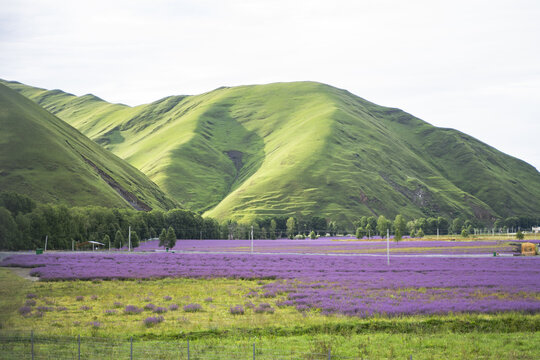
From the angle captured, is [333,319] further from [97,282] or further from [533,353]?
[97,282]

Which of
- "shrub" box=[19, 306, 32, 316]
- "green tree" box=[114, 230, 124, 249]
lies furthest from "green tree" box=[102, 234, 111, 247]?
"shrub" box=[19, 306, 32, 316]

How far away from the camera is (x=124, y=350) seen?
24.2 meters

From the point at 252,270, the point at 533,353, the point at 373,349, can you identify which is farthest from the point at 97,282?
the point at 533,353

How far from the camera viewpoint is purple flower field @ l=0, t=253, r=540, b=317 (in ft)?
117

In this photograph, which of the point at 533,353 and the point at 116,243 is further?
the point at 116,243

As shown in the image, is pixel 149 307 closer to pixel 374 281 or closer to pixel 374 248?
pixel 374 281

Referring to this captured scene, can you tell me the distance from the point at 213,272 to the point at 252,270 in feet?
16.6

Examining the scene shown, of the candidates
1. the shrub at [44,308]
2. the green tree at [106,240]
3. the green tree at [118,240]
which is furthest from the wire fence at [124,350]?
the green tree at [118,240]

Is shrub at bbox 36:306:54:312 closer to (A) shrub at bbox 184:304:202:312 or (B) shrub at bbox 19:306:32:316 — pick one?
(B) shrub at bbox 19:306:32:316

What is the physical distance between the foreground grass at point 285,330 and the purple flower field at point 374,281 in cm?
248

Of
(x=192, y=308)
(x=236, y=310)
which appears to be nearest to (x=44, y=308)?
(x=192, y=308)

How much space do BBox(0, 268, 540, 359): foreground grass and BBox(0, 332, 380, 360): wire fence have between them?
0.39 ft

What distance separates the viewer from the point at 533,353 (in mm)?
23625

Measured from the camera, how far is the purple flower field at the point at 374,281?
1405 inches
